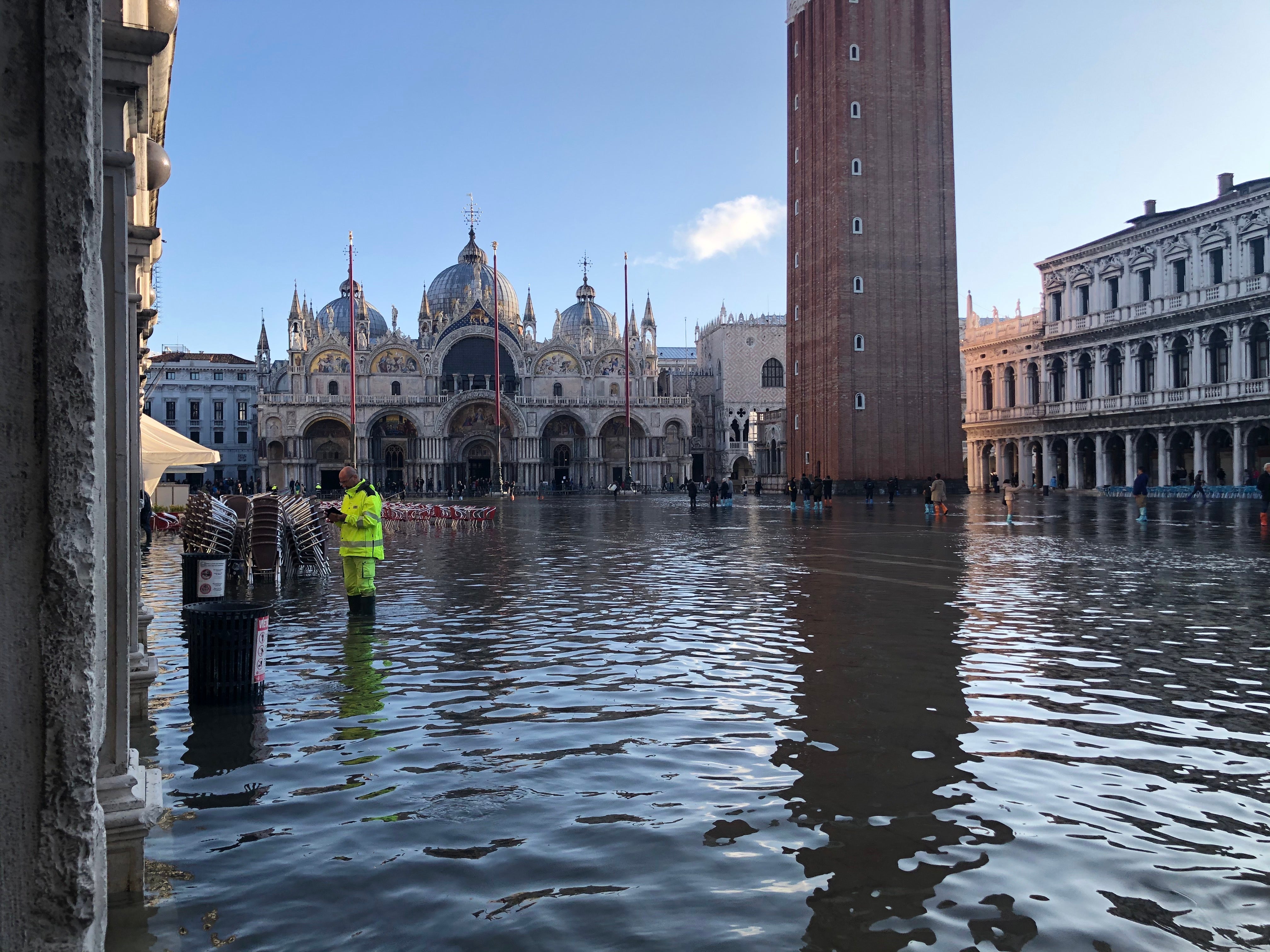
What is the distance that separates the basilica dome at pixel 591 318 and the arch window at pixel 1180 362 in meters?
50.2

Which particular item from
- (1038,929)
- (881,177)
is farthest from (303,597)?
(881,177)

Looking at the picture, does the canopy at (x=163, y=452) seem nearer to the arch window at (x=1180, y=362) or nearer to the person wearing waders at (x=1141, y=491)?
the person wearing waders at (x=1141, y=491)

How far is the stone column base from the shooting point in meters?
3.60

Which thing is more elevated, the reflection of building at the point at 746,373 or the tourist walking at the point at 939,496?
the reflection of building at the point at 746,373

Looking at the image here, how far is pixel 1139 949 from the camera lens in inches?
128

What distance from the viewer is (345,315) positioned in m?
86.4

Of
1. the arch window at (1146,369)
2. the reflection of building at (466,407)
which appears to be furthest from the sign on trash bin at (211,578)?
the reflection of building at (466,407)

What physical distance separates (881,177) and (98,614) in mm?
52250

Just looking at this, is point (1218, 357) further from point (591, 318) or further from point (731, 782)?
point (591, 318)

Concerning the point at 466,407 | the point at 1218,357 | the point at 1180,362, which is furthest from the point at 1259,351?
the point at 466,407

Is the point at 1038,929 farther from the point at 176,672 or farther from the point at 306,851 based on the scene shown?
the point at 176,672

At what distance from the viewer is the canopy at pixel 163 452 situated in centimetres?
2180

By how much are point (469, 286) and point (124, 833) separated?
267 ft

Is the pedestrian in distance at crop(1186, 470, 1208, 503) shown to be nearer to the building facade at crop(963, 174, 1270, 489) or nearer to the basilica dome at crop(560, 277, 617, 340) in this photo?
the building facade at crop(963, 174, 1270, 489)
